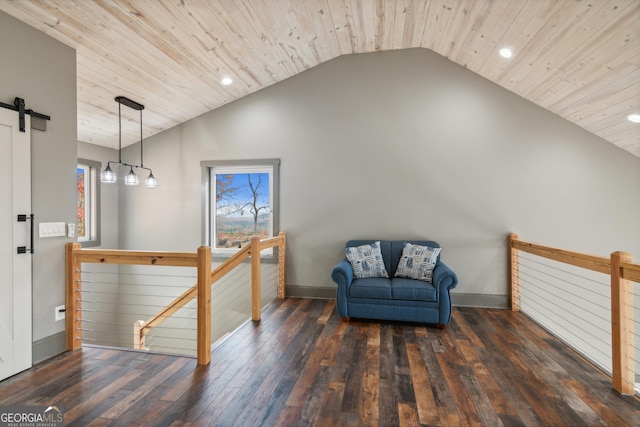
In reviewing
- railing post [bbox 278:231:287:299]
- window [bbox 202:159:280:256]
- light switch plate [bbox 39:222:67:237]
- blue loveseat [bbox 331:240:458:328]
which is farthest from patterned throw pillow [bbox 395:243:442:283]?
light switch plate [bbox 39:222:67:237]

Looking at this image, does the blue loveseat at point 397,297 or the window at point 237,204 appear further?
the window at point 237,204

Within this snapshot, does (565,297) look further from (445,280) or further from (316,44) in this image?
(316,44)

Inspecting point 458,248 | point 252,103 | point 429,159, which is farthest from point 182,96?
point 458,248

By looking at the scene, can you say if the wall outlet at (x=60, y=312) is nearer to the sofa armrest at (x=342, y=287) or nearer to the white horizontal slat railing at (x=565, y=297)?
the sofa armrest at (x=342, y=287)

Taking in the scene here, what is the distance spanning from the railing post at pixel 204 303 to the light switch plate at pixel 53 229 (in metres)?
1.33

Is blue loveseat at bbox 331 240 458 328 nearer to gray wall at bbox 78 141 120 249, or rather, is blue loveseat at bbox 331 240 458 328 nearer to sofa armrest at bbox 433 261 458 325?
sofa armrest at bbox 433 261 458 325

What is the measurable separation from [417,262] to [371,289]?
28.2 inches

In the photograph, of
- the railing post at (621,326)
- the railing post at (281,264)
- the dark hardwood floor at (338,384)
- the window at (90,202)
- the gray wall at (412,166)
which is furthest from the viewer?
the window at (90,202)

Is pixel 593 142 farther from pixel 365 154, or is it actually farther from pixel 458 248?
pixel 365 154

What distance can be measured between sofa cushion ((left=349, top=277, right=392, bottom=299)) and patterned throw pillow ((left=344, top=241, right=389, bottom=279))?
0.84ft

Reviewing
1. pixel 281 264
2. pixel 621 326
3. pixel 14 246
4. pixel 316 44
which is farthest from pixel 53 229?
pixel 621 326

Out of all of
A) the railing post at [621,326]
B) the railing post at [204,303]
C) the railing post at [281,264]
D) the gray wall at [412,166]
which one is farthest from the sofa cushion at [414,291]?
the railing post at [204,303]

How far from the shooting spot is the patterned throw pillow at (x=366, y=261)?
3.98 m

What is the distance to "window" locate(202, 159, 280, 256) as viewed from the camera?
485 centimetres
